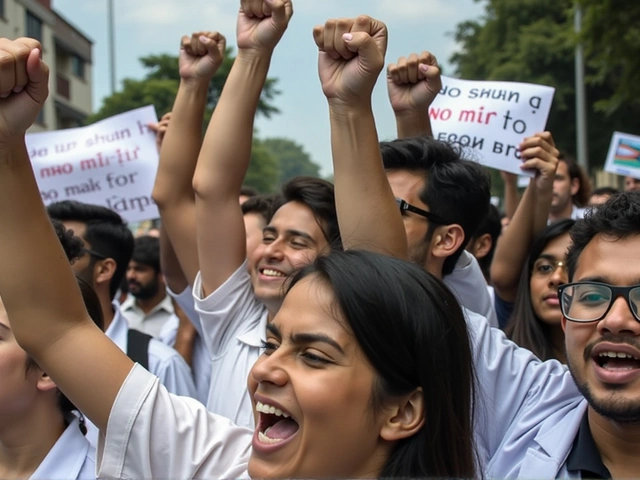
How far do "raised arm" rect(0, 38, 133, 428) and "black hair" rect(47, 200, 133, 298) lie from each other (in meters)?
2.26

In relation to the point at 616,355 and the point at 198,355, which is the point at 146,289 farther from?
the point at 616,355

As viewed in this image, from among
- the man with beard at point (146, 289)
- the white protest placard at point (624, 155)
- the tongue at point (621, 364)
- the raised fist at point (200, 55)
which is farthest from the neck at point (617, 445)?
the white protest placard at point (624, 155)

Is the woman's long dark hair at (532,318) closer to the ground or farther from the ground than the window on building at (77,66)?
farther from the ground

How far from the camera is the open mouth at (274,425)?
5.56ft

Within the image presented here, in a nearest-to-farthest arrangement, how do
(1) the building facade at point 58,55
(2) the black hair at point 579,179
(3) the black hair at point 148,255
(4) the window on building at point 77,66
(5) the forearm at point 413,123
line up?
(5) the forearm at point 413,123
(2) the black hair at point 579,179
(3) the black hair at point 148,255
(1) the building facade at point 58,55
(4) the window on building at point 77,66

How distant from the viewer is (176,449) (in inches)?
71.8

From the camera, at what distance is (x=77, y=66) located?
36.9 meters

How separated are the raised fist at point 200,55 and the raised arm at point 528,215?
134 centimetres

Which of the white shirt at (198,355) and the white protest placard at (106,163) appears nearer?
the white shirt at (198,355)

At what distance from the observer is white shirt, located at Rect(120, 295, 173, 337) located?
5684 mm

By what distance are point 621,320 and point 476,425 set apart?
0.58 meters

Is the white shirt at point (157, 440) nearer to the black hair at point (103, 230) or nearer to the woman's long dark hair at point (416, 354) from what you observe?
the woman's long dark hair at point (416, 354)

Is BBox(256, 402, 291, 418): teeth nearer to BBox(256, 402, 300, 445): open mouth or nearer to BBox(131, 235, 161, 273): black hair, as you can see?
BBox(256, 402, 300, 445): open mouth

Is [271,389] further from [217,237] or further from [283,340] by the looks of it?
[217,237]
